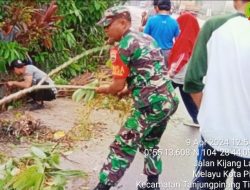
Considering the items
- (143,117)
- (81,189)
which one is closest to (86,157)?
(81,189)

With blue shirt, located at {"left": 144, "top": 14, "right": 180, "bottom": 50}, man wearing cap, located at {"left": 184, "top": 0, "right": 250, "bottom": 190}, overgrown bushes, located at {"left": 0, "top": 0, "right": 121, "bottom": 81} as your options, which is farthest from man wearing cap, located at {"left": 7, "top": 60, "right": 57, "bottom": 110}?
man wearing cap, located at {"left": 184, "top": 0, "right": 250, "bottom": 190}

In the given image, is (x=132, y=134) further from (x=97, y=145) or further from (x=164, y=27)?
(x=164, y=27)

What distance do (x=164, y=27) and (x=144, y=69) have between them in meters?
3.06

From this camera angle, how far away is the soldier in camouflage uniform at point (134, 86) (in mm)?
4180

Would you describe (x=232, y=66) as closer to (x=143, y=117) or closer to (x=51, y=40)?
(x=143, y=117)

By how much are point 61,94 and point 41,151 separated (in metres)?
3.52

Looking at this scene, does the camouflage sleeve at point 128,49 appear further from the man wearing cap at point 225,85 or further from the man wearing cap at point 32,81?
the man wearing cap at point 32,81

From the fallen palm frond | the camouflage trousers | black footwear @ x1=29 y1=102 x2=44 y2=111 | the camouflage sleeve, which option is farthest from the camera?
black footwear @ x1=29 y1=102 x2=44 y2=111

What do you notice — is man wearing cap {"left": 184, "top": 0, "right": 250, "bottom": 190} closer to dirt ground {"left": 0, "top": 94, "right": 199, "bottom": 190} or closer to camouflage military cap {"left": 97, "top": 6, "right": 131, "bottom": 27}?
camouflage military cap {"left": 97, "top": 6, "right": 131, "bottom": 27}

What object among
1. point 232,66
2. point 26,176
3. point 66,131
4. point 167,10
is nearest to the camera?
point 232,66

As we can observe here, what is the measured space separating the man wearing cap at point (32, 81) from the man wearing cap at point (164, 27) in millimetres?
1550

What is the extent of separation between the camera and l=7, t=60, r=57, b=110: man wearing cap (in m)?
6.85

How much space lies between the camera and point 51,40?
8688mm

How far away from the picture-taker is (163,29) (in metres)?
7.17
